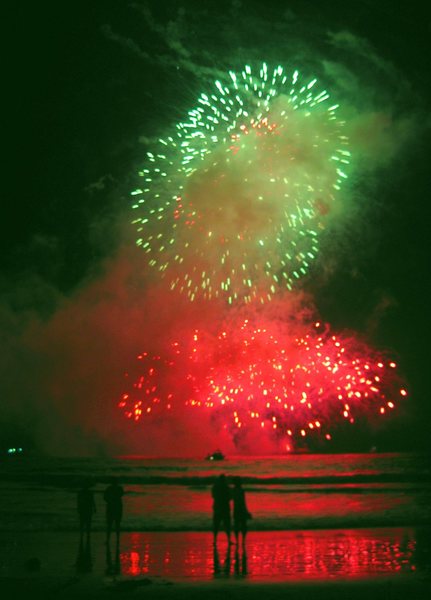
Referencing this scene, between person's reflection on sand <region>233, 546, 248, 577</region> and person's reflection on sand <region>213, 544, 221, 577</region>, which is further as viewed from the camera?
person's reflection on sand <region>213, 544, 221, 577</region>

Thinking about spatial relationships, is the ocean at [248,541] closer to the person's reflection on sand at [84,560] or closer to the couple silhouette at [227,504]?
the person's reflection on sand at [84,560]

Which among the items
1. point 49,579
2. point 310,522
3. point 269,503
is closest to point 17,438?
point 269,503

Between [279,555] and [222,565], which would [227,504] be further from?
[222,565]

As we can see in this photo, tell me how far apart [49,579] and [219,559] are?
3.40 metres

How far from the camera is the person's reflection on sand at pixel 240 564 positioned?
1221 centimetres

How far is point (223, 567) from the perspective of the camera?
12.8 metres

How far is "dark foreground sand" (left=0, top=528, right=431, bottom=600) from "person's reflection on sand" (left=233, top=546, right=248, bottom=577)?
0.03 meters

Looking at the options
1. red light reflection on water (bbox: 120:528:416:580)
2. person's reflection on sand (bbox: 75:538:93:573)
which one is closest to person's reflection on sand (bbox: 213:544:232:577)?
red light reflection on water (bbox: 120:528:416:580)

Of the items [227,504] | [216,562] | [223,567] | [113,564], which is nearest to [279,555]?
[227,504]

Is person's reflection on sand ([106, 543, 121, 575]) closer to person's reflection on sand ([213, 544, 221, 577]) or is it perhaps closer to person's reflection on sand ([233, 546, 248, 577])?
person's reflection on sand ([213, 544, 221, 577])

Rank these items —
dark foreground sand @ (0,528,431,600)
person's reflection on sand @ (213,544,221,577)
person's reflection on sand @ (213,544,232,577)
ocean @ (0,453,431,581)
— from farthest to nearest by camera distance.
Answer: ocean @ (0,453,431,581) → person's reflection on sand @ (213,544,221,577) → person's reflection on sand @ (213,544,232,577) → dark foreground sand @ (0,528,431,600)

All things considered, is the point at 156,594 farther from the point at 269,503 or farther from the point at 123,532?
the point at 269,503

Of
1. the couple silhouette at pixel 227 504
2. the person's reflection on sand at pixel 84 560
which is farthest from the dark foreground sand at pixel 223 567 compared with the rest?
the couple silhouette at pixel 227 504

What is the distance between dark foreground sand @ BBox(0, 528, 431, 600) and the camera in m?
10.5
